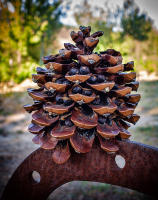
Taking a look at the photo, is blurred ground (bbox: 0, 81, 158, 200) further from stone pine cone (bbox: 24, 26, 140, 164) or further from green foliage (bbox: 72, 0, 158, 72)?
stone pine cone (bbox: 24, 26, 140, 164)

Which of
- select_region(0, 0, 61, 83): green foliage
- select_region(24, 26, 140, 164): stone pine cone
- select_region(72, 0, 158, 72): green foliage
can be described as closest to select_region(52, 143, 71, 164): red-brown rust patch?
select_region(24, 26, 140, 164): stone pine cone

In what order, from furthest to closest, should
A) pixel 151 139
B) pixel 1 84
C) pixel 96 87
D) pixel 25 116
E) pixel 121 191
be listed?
pixel 1 84
pixel 25 116
pixel 151 139
pixel 121 191
pixel 96 87

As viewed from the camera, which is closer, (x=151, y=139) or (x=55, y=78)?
(x=55, y=78)

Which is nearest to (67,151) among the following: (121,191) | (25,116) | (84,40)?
(84,40)

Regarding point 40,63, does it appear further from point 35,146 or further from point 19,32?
point 19,32

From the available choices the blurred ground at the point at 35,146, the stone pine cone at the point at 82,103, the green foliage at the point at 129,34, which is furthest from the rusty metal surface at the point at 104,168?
the blurred ground at the point at 35,146

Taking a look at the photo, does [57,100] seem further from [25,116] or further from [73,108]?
[25,116]

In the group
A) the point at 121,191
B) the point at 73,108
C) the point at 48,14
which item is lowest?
the point at 121,191

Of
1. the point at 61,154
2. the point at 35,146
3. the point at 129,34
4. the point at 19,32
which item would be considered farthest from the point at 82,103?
the point at 19,32

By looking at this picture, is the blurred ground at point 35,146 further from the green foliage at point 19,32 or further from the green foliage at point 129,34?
the green foliage at point 19,32
